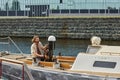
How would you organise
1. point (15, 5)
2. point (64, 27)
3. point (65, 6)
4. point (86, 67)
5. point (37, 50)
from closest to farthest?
point (86, 67), point (37, 50), point (64, 27), point (65, 6), point (15, 5)

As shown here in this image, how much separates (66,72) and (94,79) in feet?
4.07

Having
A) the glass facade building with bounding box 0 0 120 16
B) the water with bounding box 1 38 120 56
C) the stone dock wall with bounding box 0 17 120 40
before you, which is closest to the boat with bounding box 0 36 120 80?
the water with bounding box 1 38 120 56

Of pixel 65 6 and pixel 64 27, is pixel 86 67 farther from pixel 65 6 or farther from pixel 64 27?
pixel 65 6

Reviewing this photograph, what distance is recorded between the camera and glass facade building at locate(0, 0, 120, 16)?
61562 mm

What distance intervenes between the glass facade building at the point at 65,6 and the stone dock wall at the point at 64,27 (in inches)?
213

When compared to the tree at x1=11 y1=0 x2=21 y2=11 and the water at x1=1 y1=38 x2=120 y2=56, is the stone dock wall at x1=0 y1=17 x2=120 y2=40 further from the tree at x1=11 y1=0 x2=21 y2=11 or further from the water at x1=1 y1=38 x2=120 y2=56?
the tree at x1=11 y1=0 x2=21 y2=11

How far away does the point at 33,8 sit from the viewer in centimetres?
6831

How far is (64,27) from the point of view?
57.5 metres

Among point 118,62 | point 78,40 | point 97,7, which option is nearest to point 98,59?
point 118,62

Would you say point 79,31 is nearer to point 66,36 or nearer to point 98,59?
point 66,36

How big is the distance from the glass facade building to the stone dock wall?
213 inches

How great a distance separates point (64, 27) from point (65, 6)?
28.1 ft

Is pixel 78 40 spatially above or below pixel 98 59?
below

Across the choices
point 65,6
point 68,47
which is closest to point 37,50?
point 68,47
